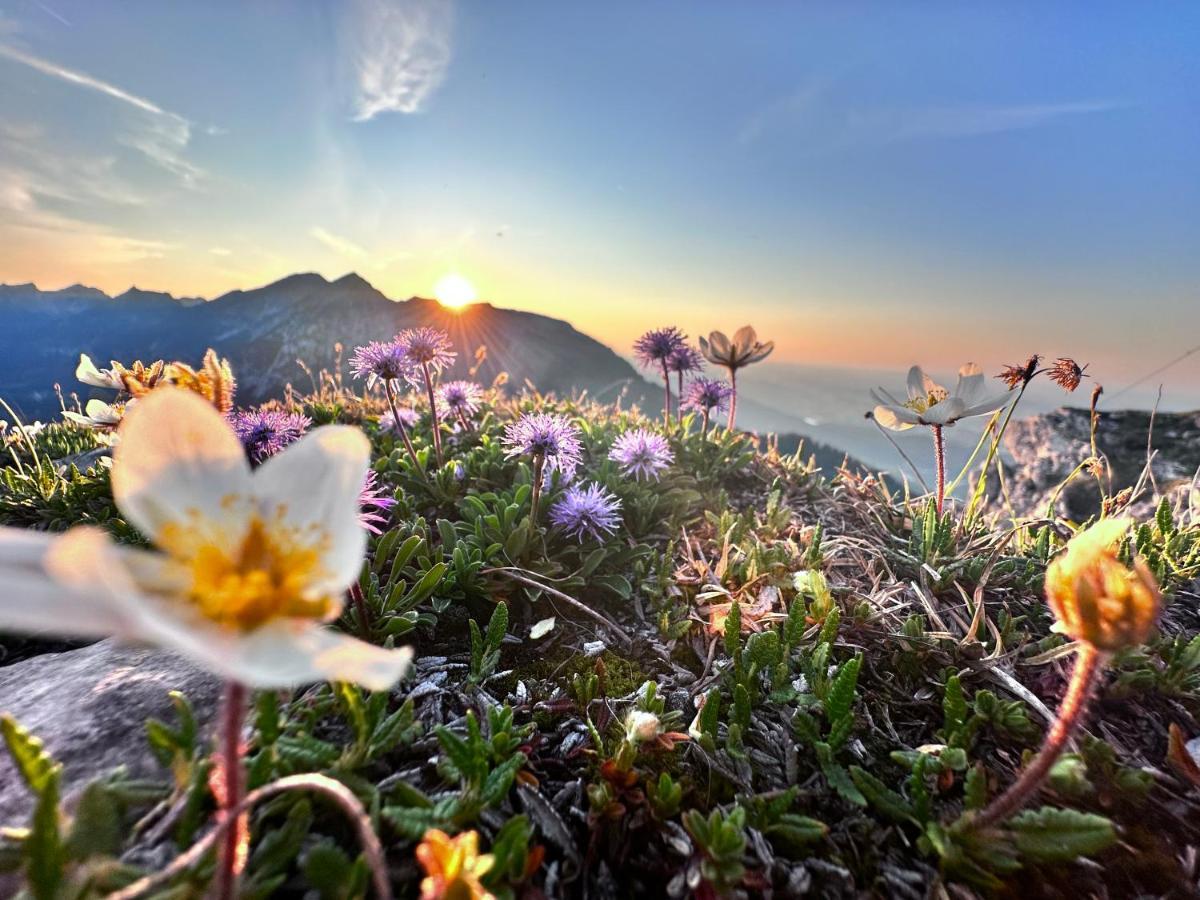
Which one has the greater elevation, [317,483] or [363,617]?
[317,483]

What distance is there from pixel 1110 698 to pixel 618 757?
6.18 ft

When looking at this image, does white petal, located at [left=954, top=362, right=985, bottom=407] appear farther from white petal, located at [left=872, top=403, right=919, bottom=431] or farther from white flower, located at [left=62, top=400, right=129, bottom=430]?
white flower, located at [left=62, top=400, right=129, bottom=430]

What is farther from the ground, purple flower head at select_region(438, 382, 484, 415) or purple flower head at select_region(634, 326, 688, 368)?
purple flower head at select_region(634, 326, 688, 368)

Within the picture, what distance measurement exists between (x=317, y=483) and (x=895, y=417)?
300 cm

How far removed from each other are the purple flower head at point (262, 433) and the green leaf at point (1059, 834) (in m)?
3.11

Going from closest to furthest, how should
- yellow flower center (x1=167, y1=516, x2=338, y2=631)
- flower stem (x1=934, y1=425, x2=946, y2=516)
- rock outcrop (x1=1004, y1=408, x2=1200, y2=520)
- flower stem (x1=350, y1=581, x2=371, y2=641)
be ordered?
yellow flower center (x1=167, y1=516, x2=338, y2=631) < flower stem (x1=350, y1=581, x2=371, y2=641) < flower stem (x1=934, y1=425, x2=946, y2=516) < rock outcrop (x1=1004, y1=408, x2=1200, y2=520)

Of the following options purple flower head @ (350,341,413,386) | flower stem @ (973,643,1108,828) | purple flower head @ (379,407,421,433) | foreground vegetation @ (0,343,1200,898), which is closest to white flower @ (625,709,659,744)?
foreground vegetation @ (0,343,1200,898)

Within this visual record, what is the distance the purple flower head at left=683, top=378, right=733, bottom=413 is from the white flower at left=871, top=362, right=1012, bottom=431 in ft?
5.76

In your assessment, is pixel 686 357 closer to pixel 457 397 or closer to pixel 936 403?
pixel 457 397

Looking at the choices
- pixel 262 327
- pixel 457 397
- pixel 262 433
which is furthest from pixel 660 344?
pixel 262 327

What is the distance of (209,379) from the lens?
2.02 m

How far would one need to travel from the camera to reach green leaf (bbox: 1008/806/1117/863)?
151 centimetres

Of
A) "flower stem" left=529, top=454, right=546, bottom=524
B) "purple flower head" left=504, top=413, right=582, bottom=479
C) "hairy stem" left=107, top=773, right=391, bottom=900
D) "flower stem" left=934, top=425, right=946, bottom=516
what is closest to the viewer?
"hairy stem" left=107, top=773, right=391, bottom=900

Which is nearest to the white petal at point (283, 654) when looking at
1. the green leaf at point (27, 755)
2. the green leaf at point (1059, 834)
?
the green leaf at point (27, 755)
